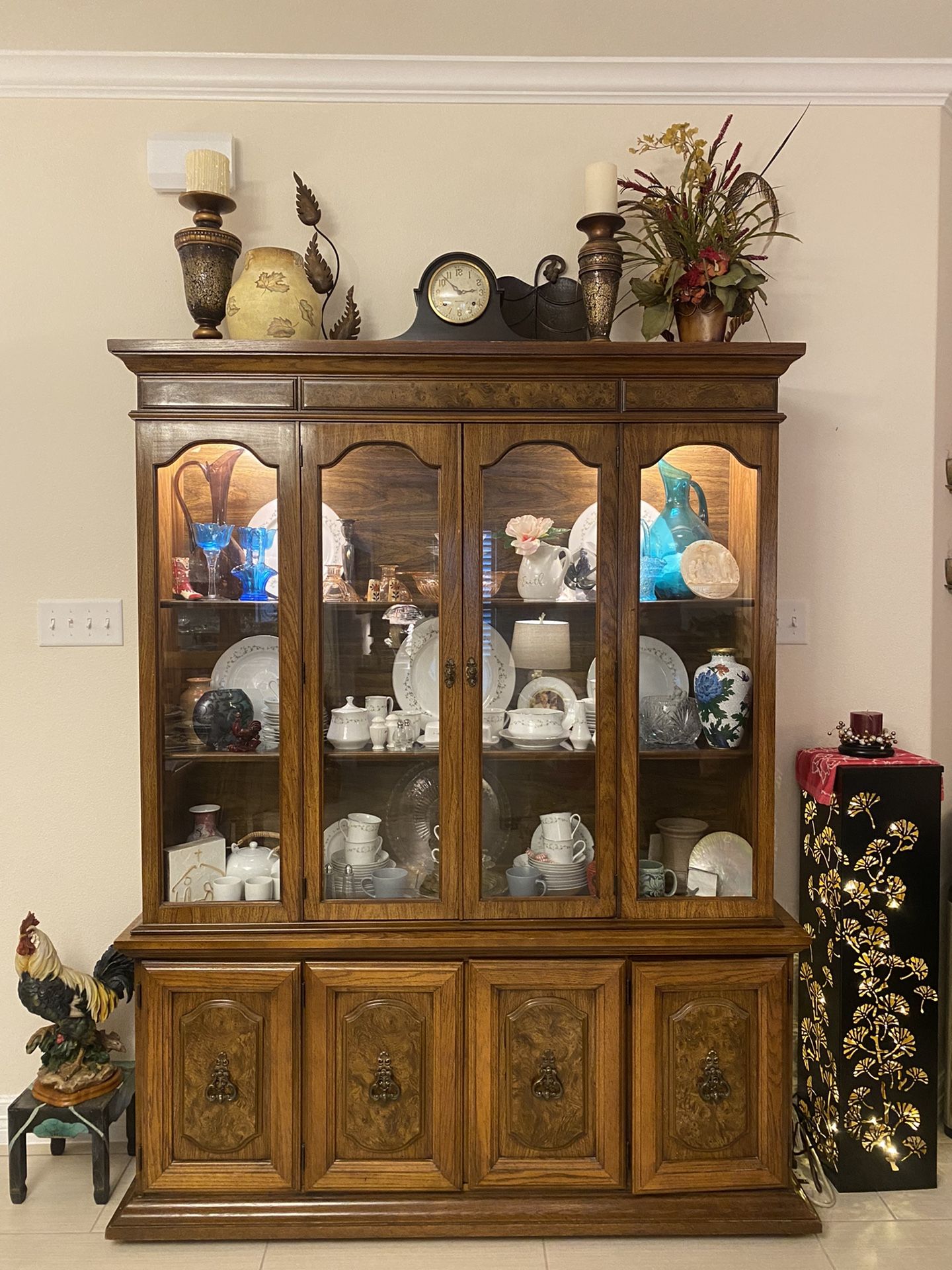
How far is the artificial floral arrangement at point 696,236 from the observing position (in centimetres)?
218

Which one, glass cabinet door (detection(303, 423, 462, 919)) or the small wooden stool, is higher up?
glass cabinet door (detection(303, 423, 462, 919))

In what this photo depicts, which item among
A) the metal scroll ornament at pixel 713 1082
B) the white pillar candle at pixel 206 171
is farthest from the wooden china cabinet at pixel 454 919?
the white pillar candle at pixel 206 171

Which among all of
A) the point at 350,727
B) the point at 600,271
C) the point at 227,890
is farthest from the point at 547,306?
the point at 227,890

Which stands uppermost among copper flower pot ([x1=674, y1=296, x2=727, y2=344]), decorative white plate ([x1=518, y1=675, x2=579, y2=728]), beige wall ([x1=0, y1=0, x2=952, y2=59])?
beige wall ([x1=0, y1=0, x2=952, y2=59])

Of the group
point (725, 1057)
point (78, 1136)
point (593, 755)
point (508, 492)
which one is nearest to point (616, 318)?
point (508, 492)

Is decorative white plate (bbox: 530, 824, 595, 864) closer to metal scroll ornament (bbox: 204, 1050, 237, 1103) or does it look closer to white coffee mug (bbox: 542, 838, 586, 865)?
white coffee mug (bbox: 542, 838, 586, 865)

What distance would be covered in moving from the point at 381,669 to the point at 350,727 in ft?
0.51

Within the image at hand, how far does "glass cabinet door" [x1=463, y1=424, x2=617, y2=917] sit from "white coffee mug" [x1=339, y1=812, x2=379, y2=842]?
0.77 ft

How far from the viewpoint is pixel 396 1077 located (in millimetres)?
2082

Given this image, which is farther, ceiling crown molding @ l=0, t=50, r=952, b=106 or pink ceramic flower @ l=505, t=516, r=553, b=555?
ceiling crown molding @ l=0, t=50, r=952, b=106

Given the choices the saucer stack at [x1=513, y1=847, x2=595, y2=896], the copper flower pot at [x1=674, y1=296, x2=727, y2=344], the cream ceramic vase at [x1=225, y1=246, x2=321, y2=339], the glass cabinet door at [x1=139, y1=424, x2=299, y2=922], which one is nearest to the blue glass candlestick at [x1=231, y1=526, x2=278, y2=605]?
the glass cabinet door at [x1=139, y1=424, x2=299, y2=922]

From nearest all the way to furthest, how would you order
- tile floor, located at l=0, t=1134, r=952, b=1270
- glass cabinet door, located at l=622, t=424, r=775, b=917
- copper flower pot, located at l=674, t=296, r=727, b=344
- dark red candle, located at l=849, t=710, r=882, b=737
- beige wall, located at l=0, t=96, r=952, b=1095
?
tile floor, located at l=0, t=1134, r=952, b=1270 → glass cabinet door, located at l=622, t=424, r=775, b=917 → copper flower pot, located at l=674, t=296, r=727, b=344 → dark red candle, located at l=849, t=710, r=882, b=737 → beige wall, located at l=0, t=96, r=952, b=1095

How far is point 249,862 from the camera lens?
2150 millimetres

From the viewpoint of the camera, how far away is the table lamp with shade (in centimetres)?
214
